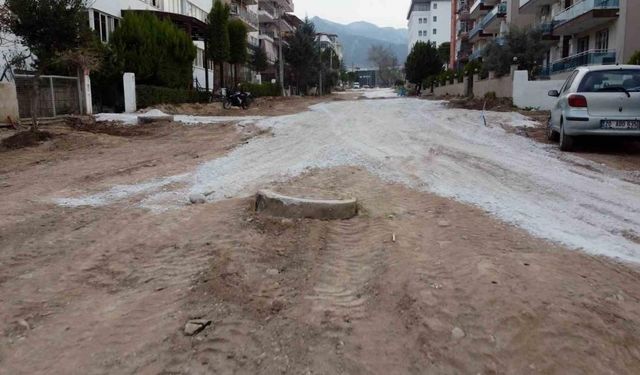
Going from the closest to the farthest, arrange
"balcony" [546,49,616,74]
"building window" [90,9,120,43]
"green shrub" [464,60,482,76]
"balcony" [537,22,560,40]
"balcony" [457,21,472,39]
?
"building window" [90,9,120,43] → "balcony" [546,49,616,74] → "balcony" [537,22,560,40] → "green shrub" [464,60,482,76] → "balcony" [457,21,472,39]

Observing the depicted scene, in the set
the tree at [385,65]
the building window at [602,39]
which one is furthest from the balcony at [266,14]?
the tree at [385,65]

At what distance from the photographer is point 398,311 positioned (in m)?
3.35

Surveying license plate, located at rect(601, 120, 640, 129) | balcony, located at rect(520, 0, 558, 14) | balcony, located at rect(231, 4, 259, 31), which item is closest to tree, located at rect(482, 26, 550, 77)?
balcony, located at rect(520, 0, 558, 14)

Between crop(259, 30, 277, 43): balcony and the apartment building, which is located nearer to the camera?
the apartment building

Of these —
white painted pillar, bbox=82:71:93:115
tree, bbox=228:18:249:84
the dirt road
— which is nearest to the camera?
the dirt road

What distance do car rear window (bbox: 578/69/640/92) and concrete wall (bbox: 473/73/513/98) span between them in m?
14.6

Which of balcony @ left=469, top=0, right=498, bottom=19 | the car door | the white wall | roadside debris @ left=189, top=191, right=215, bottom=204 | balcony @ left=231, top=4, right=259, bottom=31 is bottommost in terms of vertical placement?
roadside debris @ left=189, top=191, right=215, bottom=204

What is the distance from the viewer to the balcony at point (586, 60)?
27172mm

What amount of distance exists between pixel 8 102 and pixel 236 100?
14.1m

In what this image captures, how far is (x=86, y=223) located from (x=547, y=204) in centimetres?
476

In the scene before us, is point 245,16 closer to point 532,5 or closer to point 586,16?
point 532,5

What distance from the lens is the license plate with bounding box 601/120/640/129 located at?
30.3ft

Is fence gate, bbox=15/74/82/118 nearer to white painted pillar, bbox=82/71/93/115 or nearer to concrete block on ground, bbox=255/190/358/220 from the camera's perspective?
white painted pillar, bbox=82/71/93/115

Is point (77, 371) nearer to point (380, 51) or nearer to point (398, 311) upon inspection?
point (398, 311)
